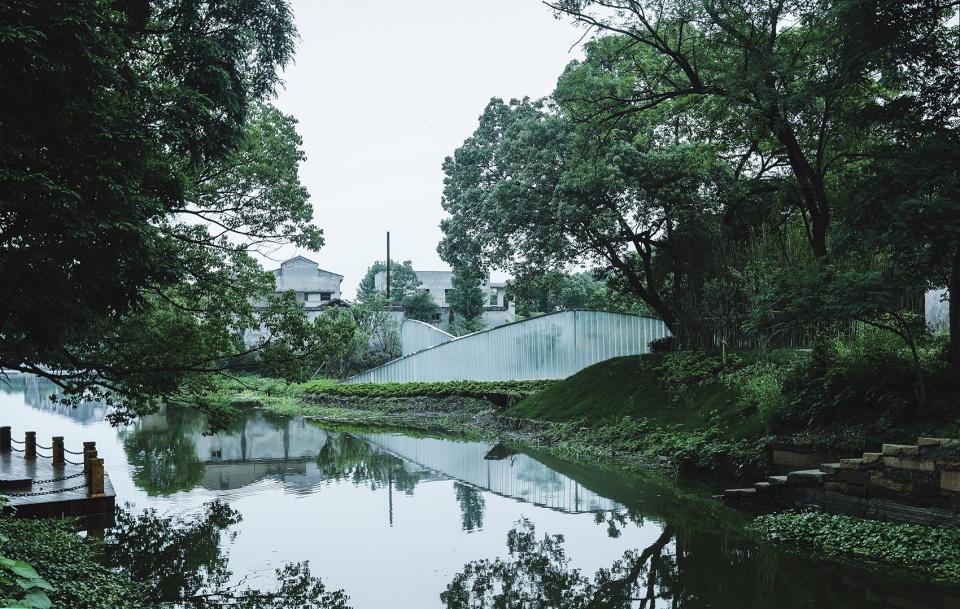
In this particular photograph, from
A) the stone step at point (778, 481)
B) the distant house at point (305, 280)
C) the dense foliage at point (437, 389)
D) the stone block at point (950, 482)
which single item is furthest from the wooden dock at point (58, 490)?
the distant house at point (305, 280)

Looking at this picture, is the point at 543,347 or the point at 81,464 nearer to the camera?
the point at 81,464

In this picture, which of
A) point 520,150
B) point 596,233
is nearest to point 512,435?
point 596,233

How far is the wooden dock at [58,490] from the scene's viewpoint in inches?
406

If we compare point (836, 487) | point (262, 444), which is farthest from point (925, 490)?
point (262, 444)

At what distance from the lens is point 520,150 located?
2045cm

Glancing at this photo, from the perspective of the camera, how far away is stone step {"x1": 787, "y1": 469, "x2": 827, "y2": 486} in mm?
9320

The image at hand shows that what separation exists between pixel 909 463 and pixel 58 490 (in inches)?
469

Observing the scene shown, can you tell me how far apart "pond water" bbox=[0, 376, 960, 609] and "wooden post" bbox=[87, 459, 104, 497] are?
2.14 ft

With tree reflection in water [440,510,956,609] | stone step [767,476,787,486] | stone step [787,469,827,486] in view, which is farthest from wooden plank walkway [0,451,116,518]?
stone step [787,469,827,486]

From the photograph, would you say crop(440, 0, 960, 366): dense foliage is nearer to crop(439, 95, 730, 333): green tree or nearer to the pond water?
crop(439, 95, 730, 333): green tree

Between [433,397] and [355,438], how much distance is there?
290 inches

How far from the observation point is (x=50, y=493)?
11.1 meters

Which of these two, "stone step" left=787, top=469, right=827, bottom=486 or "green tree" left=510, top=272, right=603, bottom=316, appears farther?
"green tree" left=510, top=272, right=603, bottom=316

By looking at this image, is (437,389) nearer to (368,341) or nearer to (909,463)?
(368,341)
